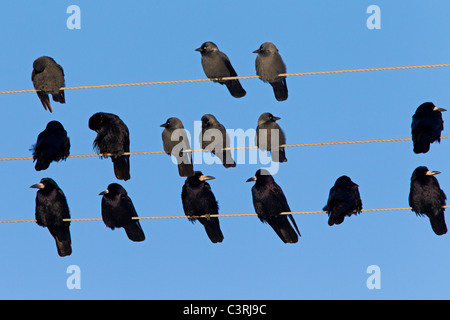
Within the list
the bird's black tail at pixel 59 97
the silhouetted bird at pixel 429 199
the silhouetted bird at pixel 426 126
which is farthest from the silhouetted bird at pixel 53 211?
the silhouetted bird at pixel 426 126

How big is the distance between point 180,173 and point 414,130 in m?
2.68

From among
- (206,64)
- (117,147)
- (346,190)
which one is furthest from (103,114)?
(346,190)

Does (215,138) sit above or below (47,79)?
below

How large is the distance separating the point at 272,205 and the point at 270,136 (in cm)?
A: 87

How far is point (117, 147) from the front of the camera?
43.1 ft

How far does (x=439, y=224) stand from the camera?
12.5 m

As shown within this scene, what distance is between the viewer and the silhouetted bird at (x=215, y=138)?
1303 centimetres

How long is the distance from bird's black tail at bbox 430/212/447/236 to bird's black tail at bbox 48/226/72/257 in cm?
419

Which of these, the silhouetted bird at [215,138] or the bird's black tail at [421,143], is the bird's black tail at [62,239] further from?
the bird's black tail at [421,143]

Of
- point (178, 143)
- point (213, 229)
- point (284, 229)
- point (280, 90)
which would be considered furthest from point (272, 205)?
point (280, 90)

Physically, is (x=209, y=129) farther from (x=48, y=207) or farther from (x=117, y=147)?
(x=48, y=207)

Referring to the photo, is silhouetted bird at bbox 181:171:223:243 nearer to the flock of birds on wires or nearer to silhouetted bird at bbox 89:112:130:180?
the flock of birds on wires

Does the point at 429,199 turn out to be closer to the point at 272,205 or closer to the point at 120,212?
the point at 272,205

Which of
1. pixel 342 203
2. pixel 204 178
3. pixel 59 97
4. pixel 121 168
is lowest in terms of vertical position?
pixel 342 203
